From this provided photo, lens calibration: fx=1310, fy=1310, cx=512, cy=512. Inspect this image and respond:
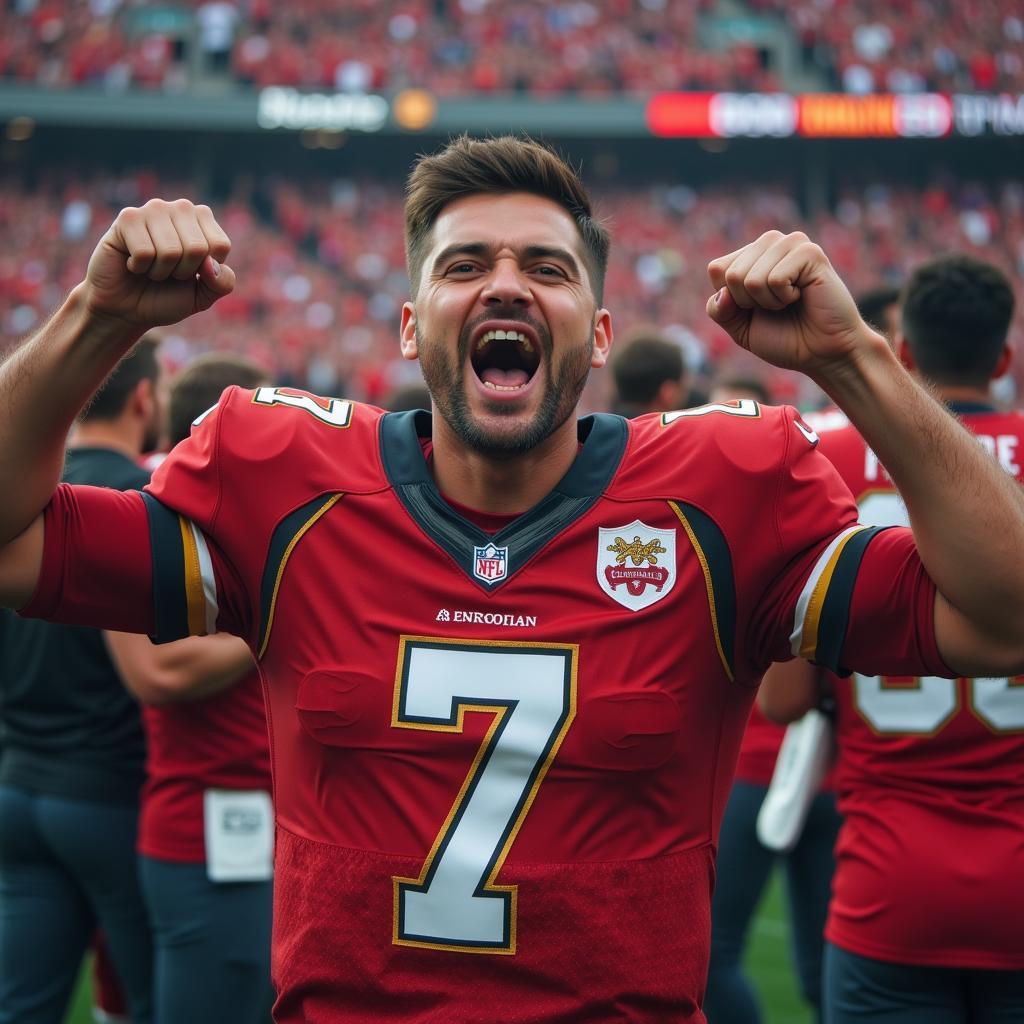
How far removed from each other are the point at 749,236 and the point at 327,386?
8.81m

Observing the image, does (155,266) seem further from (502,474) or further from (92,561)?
(502,474)

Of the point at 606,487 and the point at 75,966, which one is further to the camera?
the point at 75,966

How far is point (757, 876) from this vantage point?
13.9ft

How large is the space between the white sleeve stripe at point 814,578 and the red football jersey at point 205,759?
1.75 m

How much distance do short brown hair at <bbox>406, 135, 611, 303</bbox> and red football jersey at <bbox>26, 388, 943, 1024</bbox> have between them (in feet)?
1.45

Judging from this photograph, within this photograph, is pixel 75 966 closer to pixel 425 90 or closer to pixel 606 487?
pixel 606 487

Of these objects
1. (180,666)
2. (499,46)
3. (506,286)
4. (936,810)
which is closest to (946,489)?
(506,286)

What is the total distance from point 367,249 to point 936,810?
856 inches

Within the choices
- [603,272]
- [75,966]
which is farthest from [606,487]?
[75,966]

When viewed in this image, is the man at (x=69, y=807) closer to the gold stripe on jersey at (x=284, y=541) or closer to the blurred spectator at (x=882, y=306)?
the gold stripe on jersey at (x=284, y=541)

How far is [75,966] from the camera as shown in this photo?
367 centimetres

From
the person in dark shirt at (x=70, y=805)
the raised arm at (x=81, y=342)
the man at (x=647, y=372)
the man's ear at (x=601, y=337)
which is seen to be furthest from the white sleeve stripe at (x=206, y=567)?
the man at (x=647, y=372)

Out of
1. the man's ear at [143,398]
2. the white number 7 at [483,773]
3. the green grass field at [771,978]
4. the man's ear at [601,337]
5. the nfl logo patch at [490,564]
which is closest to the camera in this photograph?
the white number 7 at [483,773]

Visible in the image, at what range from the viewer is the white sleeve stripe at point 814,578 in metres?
1.97
